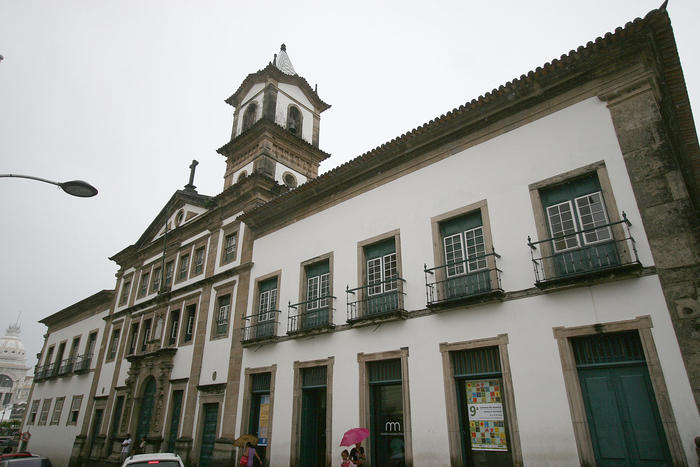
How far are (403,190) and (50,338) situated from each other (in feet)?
94.1

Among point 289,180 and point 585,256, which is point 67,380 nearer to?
point 289,180

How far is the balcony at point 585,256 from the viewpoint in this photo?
7264mm

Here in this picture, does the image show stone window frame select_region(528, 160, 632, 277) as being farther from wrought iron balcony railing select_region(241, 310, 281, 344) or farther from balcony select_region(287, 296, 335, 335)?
wrought iron balcony railing select_region(241, 310, 281, 344)

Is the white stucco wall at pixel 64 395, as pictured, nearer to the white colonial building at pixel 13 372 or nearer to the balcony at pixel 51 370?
the balcony at pixel 51 370

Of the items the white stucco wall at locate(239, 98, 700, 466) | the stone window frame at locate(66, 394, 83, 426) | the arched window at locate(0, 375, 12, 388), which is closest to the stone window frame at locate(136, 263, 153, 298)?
the stone window frame at locate(66, 394, 83, 426)

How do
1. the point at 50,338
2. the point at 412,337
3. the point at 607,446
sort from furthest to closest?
the point at 50,338 < the point at 412,337 < the point at 607,446

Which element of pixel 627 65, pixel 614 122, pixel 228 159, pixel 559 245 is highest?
pixel 228 159

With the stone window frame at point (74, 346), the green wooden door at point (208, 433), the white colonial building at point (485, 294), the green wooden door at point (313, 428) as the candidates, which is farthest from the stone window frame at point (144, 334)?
the green wooden door at point (313, 428)

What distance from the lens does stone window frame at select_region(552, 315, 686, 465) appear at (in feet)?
20.6

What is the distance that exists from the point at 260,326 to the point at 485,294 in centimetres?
761

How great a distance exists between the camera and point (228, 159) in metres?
20.2

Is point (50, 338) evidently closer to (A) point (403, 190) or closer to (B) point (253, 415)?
(B) point (253, 415)

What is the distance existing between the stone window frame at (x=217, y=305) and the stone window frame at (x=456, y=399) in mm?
8356

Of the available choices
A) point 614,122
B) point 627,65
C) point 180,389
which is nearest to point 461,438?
point 614,122
